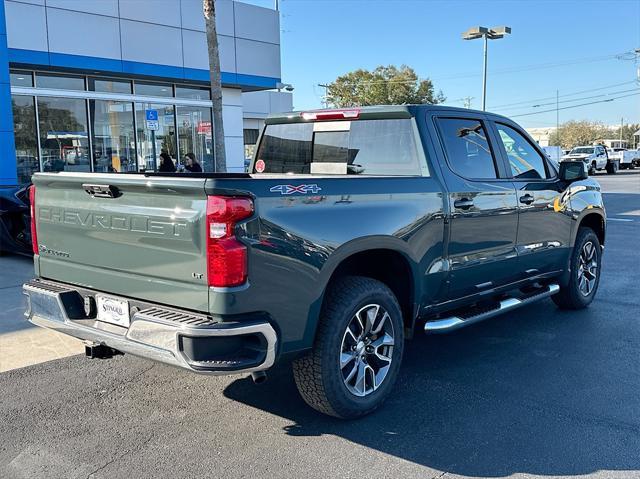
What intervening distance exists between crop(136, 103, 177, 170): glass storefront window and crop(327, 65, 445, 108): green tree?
4129 centimetres

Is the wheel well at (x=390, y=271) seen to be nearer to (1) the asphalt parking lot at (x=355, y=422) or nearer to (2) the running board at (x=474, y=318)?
(2) the running board at (x=474, y=318)

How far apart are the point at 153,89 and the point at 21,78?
158 inches

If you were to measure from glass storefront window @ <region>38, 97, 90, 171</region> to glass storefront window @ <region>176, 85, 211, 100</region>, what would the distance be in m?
3.45

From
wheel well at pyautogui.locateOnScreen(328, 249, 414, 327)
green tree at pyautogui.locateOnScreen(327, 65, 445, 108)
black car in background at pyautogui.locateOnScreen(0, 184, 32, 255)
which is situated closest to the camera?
wheel well at pyautogui.locateOnScreen(328, 249, 414, 327)

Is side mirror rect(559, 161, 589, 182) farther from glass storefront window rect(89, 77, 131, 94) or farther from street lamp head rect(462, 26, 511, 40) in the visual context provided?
street lamp head rect(462, 26, 511, 40)

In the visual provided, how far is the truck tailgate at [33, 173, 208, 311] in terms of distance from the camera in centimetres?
334

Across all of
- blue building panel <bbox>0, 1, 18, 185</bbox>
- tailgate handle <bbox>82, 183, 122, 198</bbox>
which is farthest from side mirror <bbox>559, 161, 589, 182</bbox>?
blue building panel <bbox>0, 1, 18, 185</bbox>

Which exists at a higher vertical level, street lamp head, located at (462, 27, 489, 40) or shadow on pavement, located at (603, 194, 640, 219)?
street lamp head, located at (462, 27, 489, 40)

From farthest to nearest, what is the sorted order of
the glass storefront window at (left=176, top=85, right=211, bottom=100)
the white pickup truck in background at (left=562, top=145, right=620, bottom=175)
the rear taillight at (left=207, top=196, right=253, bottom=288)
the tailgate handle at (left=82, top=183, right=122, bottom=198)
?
the white pickup truck in background at (left=562, top=145, right=620, bottom=175), the glass storefront window at (left=176, top=85, right=211, bottom=100), the tailgate handle at (left=82, top=183, right=122, bottom=198), the rear taillight at (left=207, top=196, right=253, bottom=288)

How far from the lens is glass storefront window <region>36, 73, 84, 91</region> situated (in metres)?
15.8

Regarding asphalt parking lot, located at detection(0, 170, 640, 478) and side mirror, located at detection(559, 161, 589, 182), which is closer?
asphalt parking lot, located at detection(0, 170, 640, 478)

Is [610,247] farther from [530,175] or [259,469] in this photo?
[259,469]

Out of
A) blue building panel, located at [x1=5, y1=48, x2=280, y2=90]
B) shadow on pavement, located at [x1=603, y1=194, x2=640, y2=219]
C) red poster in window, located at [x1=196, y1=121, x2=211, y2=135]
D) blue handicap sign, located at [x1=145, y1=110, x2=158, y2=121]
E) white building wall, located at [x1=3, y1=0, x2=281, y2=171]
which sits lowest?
shadow on pavement, located at [x1=603, y1=194, x2=640, y2=219]

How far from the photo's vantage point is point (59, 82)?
16172 mm
